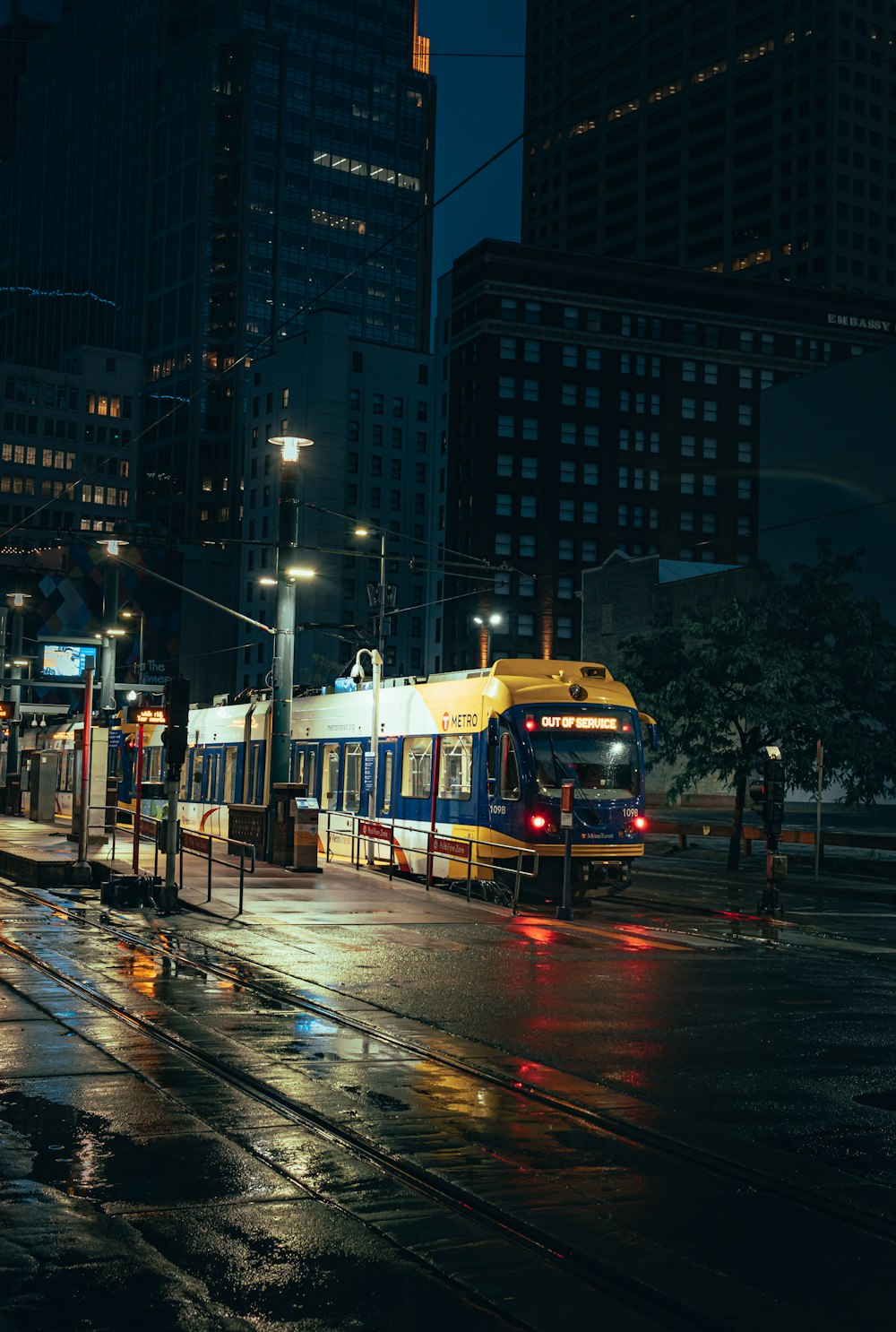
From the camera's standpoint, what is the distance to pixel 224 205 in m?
175

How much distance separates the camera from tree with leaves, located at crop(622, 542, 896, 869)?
124ft

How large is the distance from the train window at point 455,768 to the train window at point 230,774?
37.1 feet

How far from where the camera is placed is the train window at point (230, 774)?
39531mm

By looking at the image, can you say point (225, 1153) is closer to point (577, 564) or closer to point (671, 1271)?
point (671, 1271)

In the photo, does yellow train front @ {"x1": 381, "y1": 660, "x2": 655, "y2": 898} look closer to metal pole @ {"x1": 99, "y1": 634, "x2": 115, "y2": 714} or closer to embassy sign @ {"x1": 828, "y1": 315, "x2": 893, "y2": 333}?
metal pole @ {"x1": 99, "y1": 634, "x2": 115, "y2": 714}

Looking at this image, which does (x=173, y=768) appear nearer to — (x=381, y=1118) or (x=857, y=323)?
(x=381, y=1118)

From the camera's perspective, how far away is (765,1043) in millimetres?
12914

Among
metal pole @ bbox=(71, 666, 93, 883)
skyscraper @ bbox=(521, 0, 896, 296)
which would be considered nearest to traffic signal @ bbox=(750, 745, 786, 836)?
metal pole @ bbox=(71, 666, 93, 883)

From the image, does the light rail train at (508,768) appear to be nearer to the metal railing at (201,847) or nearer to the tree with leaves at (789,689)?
the metal railing at (201,847)

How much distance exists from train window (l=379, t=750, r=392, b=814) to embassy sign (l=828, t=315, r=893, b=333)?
341 feet

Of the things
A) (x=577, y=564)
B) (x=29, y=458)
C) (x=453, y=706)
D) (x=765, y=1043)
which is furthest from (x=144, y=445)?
(x=765, y=1043)

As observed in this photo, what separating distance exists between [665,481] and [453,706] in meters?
95.0

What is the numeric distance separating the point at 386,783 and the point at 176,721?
29.8ft

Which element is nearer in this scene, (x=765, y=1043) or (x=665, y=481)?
(x=765, y=1043)
